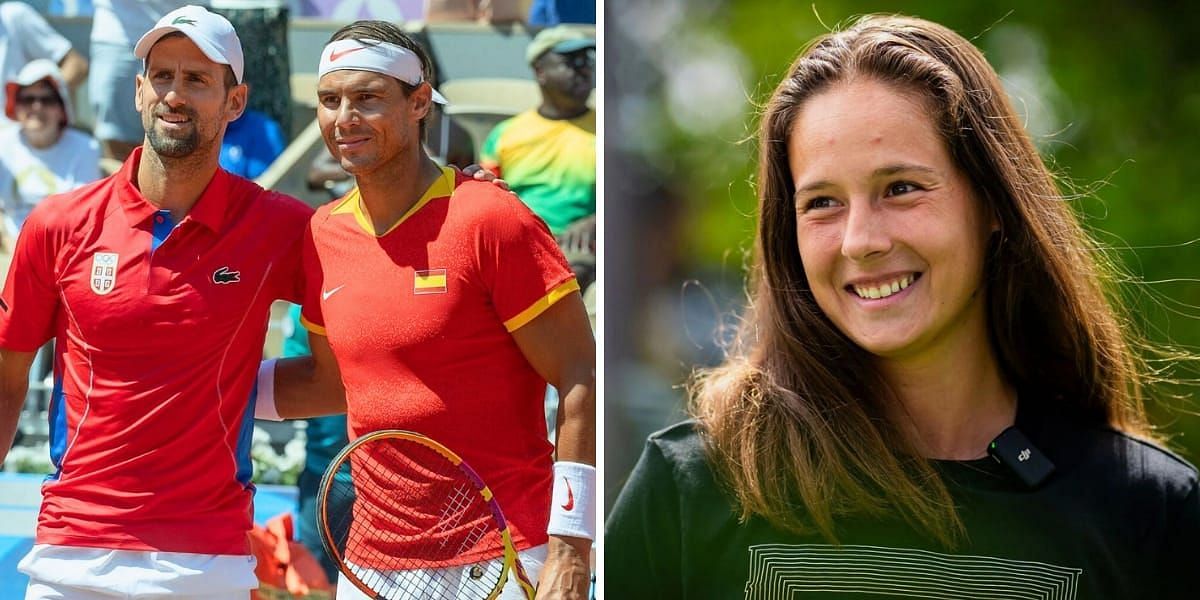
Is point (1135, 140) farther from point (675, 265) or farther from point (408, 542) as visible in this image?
point (408, 542)

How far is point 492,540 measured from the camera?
277 cm

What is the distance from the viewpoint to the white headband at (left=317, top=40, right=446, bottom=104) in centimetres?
288

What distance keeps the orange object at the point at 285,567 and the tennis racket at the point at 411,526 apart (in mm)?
644

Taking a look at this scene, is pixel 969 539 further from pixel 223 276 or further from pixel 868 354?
pixel 223 276

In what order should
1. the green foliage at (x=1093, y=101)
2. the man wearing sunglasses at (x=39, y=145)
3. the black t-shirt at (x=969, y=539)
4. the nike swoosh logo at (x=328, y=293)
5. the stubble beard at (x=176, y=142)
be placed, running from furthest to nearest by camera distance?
the green foliage at (x=1093, y=101) < the man wearing sunglasses at (x=39, y=145) < the stubble beard at (x=176, y=142) < the nike swoosh logo at (x=328, y=293) < the black t-shirt at (x=969, y=539)

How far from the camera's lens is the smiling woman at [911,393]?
8.87 feet

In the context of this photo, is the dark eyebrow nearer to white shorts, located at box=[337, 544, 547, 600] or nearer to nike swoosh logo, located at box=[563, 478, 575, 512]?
nike swoosh logo, located at box=[563, 478, 575, 512]

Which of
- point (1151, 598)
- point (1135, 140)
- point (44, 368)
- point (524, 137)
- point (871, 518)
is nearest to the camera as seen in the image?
Result: point (1151, 598)

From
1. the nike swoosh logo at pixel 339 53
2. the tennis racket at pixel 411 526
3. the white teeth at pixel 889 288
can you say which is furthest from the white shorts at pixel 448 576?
the nike swoosh logo at pixel 339 53

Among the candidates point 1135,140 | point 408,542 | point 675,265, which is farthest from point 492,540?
point 1135,140

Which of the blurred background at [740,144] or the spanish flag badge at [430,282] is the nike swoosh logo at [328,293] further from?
the blurred background at [740,144]

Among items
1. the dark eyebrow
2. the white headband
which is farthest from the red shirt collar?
the dark eyebrow

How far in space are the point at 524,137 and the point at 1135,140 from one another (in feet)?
6.27

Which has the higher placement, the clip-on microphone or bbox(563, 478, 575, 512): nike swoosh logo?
the clip-on microphone
